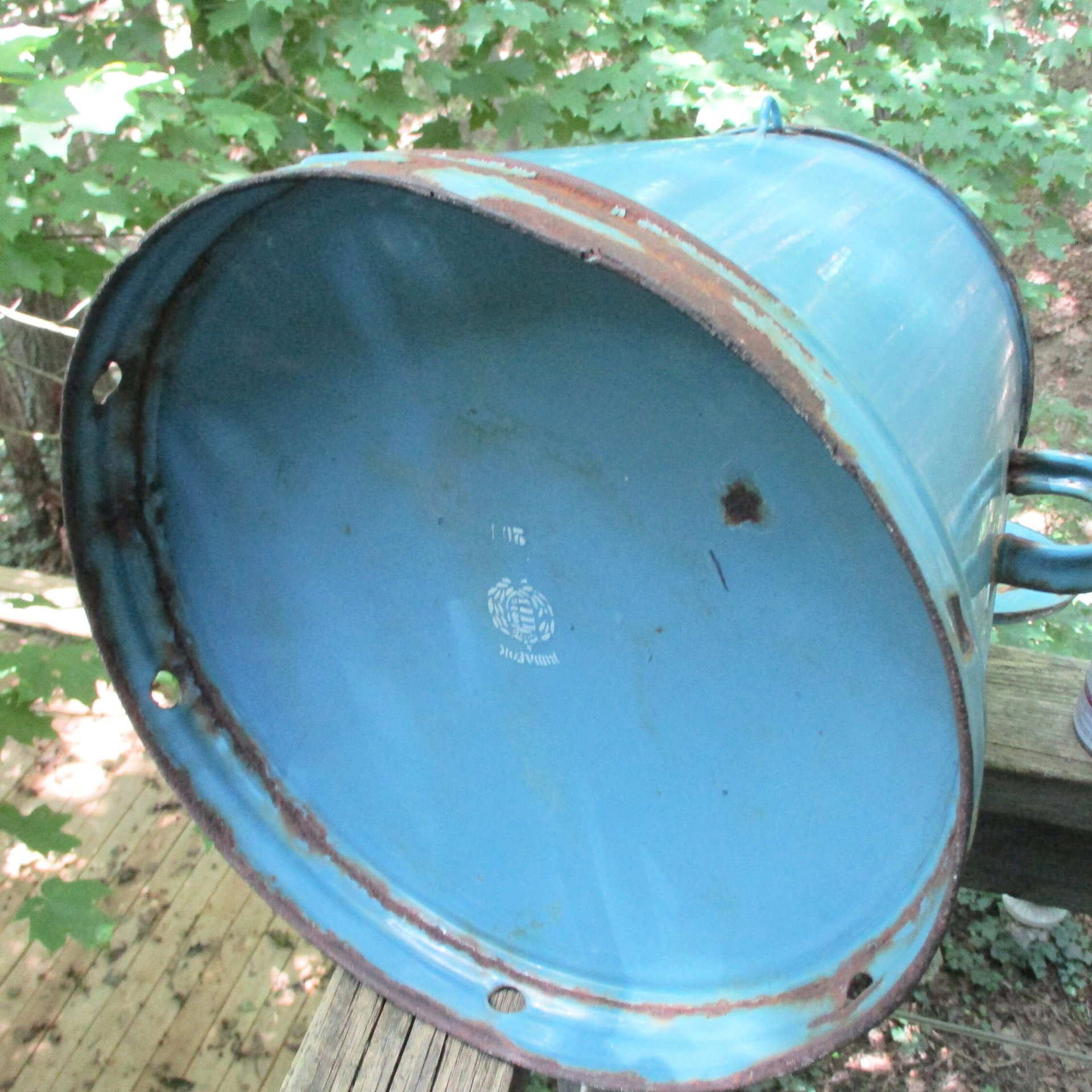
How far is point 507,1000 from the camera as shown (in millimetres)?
1497

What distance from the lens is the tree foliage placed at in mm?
2119

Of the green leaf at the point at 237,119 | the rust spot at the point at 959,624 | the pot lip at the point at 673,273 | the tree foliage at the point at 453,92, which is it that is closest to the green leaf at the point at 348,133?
the tree foliage at the point at 453,92

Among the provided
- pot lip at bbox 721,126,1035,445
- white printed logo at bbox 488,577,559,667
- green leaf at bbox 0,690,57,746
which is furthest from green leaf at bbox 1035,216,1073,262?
green leaf at bbox 0,690,57,746

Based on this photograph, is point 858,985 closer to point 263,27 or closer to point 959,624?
point 959,624

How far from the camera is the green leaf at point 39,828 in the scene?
1.94m

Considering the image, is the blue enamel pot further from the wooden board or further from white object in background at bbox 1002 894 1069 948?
white object in background at bbox 1002 894 1069 948

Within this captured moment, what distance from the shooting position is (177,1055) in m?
2.71

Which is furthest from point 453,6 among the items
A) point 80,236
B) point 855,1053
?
point 855,1053

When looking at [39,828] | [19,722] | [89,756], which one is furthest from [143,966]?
[19,722]

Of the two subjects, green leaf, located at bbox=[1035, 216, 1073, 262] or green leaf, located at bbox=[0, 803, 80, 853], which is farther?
green leaf, located at bbox=[1035, 216, 1073, 262]

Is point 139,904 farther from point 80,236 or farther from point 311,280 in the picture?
point 311,280

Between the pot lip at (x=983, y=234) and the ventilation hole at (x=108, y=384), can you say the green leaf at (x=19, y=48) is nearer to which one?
the ventilation hole at (x=108, y=384)

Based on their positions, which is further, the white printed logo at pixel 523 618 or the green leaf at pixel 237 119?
the green leaf at pixel 237 119

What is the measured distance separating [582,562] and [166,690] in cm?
71
